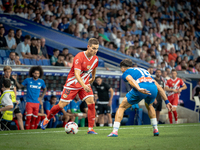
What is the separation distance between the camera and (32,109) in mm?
11164

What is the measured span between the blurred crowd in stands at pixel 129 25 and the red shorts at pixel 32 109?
9.18 ft

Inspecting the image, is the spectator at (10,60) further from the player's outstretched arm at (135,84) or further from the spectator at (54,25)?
the player's outstretched arm at (135,84)

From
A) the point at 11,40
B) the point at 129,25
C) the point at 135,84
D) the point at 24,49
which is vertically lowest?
the point at 135,84


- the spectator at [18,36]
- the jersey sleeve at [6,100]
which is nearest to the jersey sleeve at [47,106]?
the jersey sleeve at [6,100]

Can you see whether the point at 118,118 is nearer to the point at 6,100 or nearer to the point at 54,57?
the point at 6,100

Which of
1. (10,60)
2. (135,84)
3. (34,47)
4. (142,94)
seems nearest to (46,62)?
(34,47)

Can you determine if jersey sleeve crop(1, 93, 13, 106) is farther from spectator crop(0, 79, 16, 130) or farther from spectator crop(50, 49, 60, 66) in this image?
spectator crop(50, 49, 60, 66)

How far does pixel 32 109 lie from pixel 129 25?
1177 centimetres

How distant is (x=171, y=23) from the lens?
24.2 meters

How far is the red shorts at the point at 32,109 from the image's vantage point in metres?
11.0

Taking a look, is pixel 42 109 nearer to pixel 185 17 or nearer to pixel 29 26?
pixel 29 26

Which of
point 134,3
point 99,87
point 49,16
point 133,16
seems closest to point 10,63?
point 99,87

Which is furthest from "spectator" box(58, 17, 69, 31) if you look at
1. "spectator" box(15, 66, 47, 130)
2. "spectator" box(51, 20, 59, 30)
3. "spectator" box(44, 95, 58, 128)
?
"spectator" box(15, 66, 47, 130)

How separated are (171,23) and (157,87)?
18.0 m
